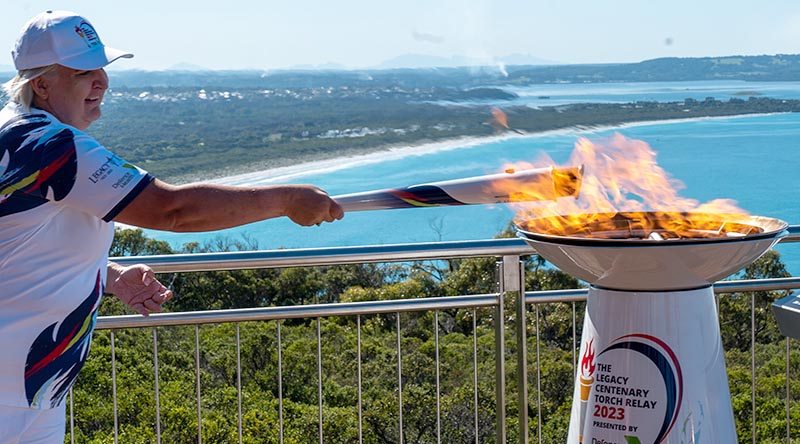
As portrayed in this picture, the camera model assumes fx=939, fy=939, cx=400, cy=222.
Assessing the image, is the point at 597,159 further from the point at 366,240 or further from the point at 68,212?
the point at 366,240

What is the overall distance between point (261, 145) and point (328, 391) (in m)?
9.91

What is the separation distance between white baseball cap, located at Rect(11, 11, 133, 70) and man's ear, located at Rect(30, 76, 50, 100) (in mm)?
32

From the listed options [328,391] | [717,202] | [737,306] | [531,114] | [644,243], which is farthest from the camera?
[531,114]

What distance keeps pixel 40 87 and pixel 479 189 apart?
1.03 meters

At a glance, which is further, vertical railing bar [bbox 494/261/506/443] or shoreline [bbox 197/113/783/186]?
shoreline [bbox 197/113/783/186]

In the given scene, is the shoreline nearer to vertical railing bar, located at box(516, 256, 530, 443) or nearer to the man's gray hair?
vertical railing bar, located at box(516, 256, 530, 443)

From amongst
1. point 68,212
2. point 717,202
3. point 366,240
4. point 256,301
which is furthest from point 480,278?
point 68,212

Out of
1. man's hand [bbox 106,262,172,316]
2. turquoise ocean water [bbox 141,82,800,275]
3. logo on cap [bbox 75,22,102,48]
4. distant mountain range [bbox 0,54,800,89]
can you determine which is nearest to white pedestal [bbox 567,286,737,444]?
man's hand [bbox 106,262,172,316]

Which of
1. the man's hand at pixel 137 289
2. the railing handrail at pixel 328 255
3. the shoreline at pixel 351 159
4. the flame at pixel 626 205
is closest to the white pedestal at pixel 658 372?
the flame at pixel 626 205

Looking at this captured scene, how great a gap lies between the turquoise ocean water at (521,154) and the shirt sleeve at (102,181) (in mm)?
11605

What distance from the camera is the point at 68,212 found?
77.7 inches

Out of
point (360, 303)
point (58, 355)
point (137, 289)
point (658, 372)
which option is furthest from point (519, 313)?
point (58, 355)

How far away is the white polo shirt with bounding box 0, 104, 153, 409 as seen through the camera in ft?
6.10

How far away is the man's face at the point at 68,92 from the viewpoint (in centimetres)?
198
